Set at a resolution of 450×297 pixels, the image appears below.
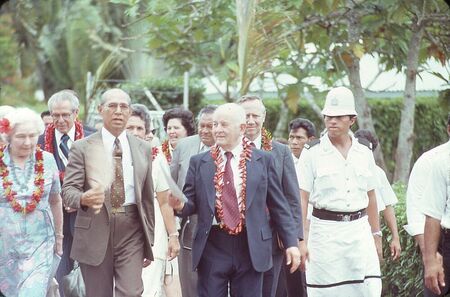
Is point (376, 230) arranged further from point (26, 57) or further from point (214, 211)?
point (26, 57)

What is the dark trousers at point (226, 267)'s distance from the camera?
28.3 ft

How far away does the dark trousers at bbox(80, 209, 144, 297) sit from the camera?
351 inches

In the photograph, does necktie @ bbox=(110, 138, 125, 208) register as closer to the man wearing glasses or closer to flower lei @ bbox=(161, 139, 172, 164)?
the man wearing glasses

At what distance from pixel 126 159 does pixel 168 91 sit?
53.5ft

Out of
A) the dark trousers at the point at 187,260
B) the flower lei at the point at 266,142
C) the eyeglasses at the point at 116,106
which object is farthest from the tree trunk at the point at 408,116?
the eyeglasses at the point at 116,106

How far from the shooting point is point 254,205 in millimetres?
8750

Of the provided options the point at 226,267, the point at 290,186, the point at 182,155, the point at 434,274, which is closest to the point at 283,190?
the point at 290,186

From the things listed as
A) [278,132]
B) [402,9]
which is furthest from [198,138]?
[278,132]

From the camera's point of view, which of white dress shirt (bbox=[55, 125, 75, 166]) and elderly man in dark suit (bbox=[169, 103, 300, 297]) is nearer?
elderly man in dark suit (bbox=[169, 103, 300, 297])

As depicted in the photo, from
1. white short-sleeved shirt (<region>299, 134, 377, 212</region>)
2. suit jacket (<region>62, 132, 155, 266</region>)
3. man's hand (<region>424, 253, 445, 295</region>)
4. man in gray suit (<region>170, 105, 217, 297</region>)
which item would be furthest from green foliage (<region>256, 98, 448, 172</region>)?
man's hand (<region>424, 253, 445, 295</region>)

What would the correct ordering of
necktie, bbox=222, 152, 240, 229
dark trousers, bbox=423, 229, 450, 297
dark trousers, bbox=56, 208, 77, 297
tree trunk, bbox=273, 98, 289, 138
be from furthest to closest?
tree trunk, bbox=273, 98, 289, 138
dark trousers, bbox=56, 208, 77, 297
necktie, bbox=222, 152, 240, 229
dark trousers, bbox=423, 229, 450, 297

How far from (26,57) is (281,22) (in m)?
19.8

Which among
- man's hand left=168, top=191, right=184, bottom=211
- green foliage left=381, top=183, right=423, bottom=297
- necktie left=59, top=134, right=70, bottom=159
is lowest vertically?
green foliage left=381, top=183, right=423, bottom=297

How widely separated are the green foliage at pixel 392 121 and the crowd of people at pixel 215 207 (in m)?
12.1
